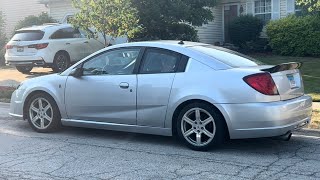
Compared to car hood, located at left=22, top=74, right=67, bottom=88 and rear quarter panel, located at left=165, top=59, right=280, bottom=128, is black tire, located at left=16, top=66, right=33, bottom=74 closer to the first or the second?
car hood, located at left=22, top=74, right=67, bottom=88

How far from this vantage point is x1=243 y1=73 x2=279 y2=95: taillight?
5961 mm

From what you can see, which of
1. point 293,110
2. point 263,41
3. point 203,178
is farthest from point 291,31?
point 203,178

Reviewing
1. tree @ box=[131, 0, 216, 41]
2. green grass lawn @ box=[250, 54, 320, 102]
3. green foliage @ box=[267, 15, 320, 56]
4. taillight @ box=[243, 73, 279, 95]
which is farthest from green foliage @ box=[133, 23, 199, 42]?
taillight @ box=[243, 73, 279, 95]

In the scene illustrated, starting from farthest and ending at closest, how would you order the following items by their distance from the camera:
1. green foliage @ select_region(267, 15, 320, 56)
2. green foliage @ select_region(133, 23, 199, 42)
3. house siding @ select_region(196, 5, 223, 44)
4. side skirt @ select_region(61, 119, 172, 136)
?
house siding @ select_region(196, 5, 223, 44) → green foliage @ select_region(267, 15, 320, 56) → green foliage @ select_region(133, 23, 199, 42) → side skirt @ select_region(61, 119, 172, 136)

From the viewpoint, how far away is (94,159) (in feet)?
19.8

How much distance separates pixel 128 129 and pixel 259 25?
676 inches

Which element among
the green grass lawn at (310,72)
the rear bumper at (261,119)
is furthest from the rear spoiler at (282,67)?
the green grass lawn at (310,72)

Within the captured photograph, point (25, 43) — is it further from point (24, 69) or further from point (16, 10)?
point (16, 10)

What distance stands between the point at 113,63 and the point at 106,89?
17.5 inches

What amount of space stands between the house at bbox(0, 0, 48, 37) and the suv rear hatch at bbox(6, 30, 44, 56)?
13.0 meters

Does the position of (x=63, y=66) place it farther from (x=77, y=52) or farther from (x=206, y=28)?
(x=206, y=28)

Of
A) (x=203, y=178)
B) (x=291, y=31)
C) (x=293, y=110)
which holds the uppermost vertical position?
(x=291, y=31)

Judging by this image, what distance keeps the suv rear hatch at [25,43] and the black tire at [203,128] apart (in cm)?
1032

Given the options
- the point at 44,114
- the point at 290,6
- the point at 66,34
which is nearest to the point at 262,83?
the point at 44,114
